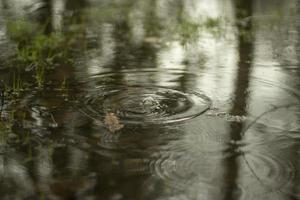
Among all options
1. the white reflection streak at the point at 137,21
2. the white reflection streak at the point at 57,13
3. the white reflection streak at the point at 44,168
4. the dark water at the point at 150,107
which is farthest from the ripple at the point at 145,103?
the white reflection streak at the point at 57,13

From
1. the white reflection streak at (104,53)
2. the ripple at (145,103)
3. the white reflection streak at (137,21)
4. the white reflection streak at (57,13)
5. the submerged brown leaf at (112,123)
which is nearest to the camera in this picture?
the submerged brown leaf at (112,123)

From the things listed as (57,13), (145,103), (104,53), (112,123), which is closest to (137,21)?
(57,13)

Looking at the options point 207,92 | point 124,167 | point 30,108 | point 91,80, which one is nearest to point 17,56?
point 91,80

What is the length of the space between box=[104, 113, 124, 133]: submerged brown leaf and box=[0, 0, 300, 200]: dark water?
14mm

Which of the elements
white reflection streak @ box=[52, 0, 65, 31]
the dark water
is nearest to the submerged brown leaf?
the dark water

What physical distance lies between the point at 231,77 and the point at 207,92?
55 cm

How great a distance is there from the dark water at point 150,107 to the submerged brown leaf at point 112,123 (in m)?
0.01

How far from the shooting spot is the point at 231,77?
529cm

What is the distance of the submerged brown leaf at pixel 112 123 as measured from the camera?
4051 millimetres

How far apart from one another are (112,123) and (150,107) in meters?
0.48

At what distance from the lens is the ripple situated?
4.29m

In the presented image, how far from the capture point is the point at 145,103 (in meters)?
4.53

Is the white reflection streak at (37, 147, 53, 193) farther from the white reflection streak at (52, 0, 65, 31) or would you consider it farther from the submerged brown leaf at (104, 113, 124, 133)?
the white reflection streak at (52, 0, 65, 31)

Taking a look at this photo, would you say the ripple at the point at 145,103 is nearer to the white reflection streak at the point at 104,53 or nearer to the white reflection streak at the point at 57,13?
the white reflection streak at the point at 104,53
